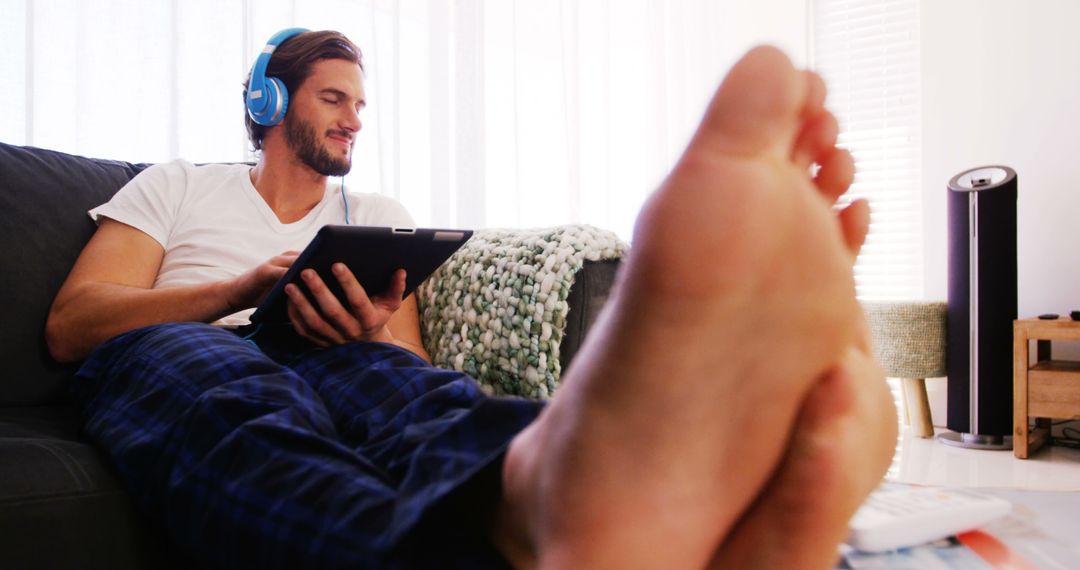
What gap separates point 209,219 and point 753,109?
0.99 meters

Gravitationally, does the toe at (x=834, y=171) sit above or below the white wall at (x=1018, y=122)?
below

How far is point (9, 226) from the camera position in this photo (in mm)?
1052

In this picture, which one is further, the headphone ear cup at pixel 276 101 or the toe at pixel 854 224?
the headphone ear cup at pixel 276 101

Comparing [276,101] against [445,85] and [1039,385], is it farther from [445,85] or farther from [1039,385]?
[1039,385]

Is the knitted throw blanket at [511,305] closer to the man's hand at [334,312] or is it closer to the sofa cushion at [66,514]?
the man's hand at [334,312]

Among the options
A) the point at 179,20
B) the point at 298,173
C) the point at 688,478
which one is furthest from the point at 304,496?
the point at 179,20

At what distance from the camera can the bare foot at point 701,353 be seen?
0.38m

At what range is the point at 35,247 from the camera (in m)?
1.07

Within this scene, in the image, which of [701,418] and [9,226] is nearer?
[701,418]

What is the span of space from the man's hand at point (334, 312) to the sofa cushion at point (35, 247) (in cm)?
40

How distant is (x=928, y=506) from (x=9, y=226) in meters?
1.12

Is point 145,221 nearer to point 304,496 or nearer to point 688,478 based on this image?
point 304,496

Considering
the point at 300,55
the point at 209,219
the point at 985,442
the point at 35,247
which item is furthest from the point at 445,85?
the point at 985,442

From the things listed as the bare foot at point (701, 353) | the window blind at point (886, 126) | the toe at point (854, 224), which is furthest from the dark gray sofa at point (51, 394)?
the window blind at point (886, 126)
